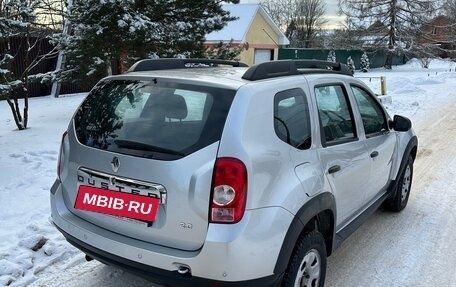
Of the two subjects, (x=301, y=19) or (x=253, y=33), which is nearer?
(x=253, y=33)

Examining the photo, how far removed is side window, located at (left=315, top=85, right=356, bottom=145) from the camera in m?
3.35

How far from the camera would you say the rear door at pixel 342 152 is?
330 centimetres

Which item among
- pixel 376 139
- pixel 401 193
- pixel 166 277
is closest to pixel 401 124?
pixel 376 139

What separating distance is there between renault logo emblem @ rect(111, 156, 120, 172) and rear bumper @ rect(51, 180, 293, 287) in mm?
417

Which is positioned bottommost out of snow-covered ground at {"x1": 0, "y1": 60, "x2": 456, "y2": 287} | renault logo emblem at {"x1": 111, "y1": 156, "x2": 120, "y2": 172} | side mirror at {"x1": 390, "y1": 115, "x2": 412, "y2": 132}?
snow-covered ground at {"x1": 0, "y1": 60, "x2": 456, "y2": 287}

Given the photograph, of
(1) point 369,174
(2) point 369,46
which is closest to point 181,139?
(1) point 369,174

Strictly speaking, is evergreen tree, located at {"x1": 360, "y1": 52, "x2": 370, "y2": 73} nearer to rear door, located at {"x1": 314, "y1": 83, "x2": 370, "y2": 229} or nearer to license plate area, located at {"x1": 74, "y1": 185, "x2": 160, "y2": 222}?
rear door, located at {"x1": 314, "y1": 83, "x2": 370, "y2": 229}

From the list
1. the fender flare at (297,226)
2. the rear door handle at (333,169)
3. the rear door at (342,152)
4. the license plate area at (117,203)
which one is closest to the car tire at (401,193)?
the rear door at (342,152)

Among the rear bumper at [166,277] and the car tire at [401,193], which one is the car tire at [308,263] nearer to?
the rear bumper at [166,277]

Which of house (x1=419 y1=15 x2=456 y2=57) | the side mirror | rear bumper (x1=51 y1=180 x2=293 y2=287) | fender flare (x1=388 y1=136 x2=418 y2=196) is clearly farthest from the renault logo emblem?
house (x1=419 y1=15 x2=456 y2=57)

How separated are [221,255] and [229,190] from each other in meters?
0.36

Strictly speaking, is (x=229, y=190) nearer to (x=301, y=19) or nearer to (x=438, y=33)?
(x=438, y=33)

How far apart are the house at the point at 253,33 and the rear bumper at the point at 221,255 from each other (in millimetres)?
24686

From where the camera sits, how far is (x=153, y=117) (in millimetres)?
2877
